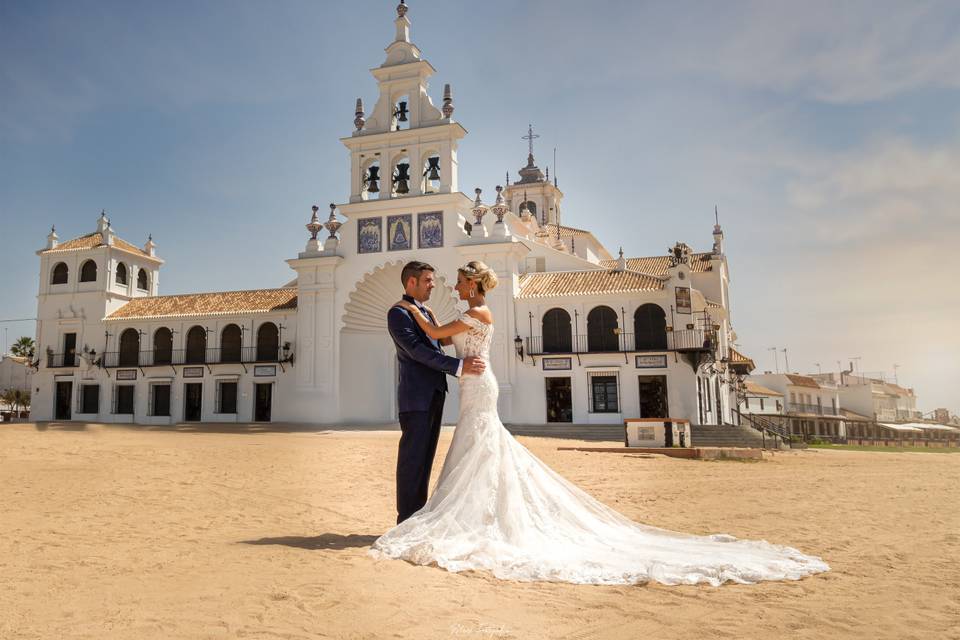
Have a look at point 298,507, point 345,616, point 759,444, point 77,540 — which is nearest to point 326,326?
point 759,444

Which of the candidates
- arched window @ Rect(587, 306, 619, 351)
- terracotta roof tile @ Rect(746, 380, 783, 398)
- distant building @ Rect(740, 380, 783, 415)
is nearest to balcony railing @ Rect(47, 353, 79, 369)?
arched window @ Rect(587, 306, 619, 351)

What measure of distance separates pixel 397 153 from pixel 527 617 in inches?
985

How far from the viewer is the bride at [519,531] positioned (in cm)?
430

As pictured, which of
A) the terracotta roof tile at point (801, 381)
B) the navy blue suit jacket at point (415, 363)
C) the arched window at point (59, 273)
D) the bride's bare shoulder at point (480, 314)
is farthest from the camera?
the terracotta roof tile at point (801, 381)

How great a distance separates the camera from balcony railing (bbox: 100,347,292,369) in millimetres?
29375

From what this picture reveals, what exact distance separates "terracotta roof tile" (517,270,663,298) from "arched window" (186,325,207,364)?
1473 cm

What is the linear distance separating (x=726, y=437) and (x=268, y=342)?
19.1 metres

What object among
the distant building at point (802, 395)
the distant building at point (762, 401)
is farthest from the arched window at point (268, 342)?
A: the distant building at point (802, 395)

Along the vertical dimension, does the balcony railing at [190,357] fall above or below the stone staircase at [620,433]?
above

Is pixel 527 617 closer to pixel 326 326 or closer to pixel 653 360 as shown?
pixel 653 360

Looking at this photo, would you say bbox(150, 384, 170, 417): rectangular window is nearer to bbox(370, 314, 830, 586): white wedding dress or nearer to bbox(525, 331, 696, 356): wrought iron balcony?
bbox(525, 331, 696, 356): wrought iron balcony

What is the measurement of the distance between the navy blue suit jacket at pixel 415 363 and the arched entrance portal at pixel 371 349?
20.8 metres

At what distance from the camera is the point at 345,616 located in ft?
11.4

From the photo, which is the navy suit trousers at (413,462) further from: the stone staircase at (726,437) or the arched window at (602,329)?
the arched window at (602,329)
